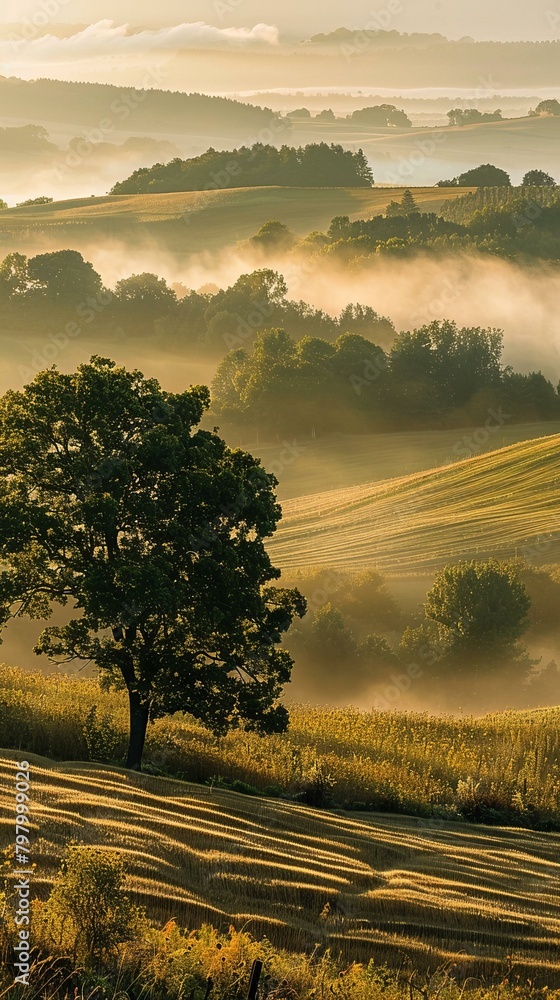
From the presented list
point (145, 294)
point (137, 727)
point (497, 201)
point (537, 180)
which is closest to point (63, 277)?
point (145, 294)

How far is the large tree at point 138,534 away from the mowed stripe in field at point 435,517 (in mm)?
41503

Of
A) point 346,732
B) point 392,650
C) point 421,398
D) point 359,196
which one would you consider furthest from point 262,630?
point 359,196

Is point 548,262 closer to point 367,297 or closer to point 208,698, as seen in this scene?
point 367,297

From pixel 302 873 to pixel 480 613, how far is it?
40.0 meters

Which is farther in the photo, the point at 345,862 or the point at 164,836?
the point at 345,862

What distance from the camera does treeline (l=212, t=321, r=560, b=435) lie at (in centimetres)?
10069

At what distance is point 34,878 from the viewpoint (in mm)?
10797

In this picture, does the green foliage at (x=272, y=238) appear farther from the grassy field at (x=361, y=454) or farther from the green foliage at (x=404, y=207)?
the grassy field at (x=361, y=454)

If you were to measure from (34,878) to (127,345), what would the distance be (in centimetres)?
11548

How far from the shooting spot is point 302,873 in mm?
13430

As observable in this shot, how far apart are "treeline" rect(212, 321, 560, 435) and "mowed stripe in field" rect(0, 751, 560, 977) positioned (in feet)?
273

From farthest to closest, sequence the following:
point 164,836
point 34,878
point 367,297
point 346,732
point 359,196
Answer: point 359,196
point 367,297
point 346,732
point 164,836
point 34,878

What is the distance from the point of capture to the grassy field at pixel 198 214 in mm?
171375

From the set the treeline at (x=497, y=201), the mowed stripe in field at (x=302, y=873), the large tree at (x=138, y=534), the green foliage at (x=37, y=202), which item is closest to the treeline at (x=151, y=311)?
the treeline at (x=497, y=201)
